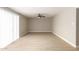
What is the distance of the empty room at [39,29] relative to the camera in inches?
169

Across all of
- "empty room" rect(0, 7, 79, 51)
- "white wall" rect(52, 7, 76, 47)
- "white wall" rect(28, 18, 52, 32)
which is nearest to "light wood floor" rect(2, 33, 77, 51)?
"empty room" rect(0, 7, 79, 51)

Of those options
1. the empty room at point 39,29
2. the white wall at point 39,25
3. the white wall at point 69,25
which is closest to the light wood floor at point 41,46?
the empty room at point 39,29

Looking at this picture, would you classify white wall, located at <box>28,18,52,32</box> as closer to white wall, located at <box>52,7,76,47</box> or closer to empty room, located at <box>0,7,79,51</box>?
empty room, located at <box>0,7,79,51</box>

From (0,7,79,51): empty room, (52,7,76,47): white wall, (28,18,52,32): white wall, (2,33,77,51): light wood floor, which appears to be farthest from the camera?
(28,18,52,32): white wall

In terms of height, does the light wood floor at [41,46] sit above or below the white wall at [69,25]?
below

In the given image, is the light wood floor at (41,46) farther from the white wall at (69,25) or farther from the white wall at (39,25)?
the white wall at (39,25)

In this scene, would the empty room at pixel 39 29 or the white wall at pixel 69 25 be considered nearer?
the empty room at pixel 39 29

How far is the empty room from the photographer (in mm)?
4297

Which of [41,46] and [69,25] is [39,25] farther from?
[41,46]
